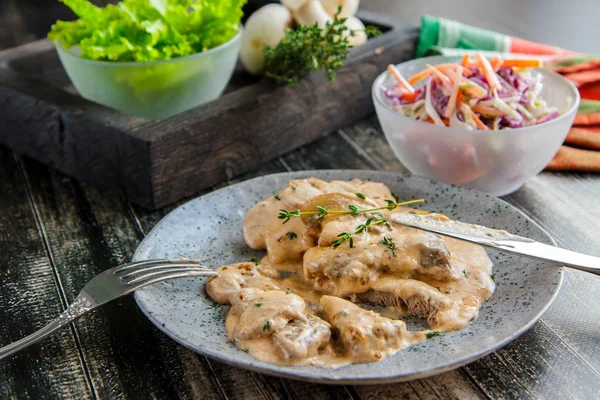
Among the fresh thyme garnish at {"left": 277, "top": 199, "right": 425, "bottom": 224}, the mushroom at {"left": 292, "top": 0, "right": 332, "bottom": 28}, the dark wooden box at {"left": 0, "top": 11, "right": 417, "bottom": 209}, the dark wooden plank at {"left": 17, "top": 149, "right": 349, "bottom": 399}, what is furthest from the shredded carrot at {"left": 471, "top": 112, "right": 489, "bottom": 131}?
the dark wooden plank at {"left": 17, "top": 149, "right": 349, "bottom": 399}

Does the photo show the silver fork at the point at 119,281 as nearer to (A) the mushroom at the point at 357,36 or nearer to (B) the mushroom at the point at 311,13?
(B) the mushroom at the point at 311,13

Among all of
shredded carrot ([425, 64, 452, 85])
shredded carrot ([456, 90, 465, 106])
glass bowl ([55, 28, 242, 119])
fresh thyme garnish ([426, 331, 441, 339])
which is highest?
shredded carrot ([425, 64, 452, 85])

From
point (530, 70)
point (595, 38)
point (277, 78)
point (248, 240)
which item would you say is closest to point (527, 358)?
point (248, 240)

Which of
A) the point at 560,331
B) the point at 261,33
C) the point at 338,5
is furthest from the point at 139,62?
the point at 560,331

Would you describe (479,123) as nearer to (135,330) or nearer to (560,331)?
(560,331)

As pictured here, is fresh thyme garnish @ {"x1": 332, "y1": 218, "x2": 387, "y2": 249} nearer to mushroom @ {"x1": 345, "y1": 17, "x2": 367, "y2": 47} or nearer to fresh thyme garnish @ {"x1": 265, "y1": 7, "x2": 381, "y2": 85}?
fresh thyme garnish @ {"x1": 265, "y1": 7, "x2": 381, "y2": 85}

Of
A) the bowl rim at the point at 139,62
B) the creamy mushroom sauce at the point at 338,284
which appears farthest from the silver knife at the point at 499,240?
the bowl rim at the point at 139,62
